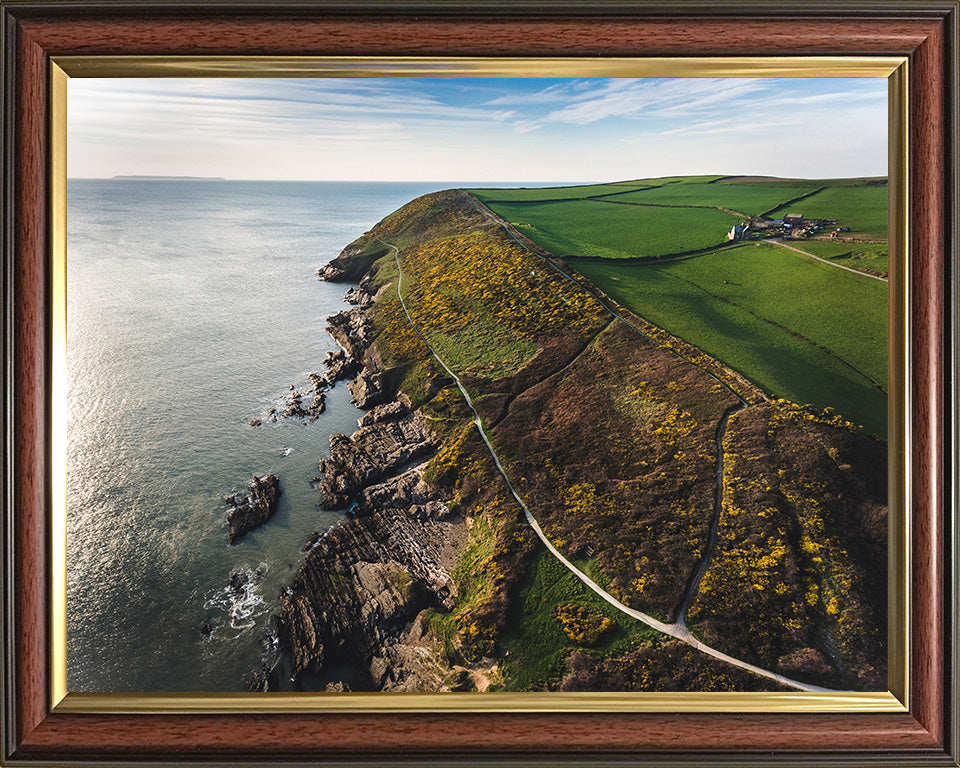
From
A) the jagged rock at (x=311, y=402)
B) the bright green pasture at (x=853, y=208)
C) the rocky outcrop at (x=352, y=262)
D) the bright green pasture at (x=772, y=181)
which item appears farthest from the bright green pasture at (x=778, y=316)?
the jagged rock at (x=311, y=402)

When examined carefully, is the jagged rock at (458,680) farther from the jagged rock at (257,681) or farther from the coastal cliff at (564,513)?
the jagged rock at (257,681)

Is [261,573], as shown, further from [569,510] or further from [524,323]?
[524,323]

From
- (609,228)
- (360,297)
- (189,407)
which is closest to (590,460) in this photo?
(609,228)

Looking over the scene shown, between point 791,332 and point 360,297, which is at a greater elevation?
point 360,297

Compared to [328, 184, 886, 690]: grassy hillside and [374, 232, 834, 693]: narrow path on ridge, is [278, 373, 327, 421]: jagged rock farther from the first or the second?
[374, 232, 834, 693]: narrow path on ridge

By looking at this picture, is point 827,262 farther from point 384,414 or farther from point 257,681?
point 257,681

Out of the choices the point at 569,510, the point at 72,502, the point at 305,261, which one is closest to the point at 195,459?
the point at 72,502
